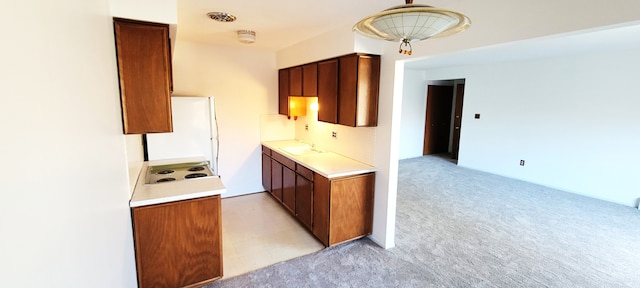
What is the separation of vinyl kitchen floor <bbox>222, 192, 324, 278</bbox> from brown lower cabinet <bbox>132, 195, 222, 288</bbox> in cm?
35

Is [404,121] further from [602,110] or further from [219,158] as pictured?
[219,158]

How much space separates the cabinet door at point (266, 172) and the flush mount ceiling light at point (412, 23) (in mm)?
3444

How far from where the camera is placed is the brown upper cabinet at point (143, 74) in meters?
1.93

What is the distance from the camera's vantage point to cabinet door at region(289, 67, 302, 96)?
395 cm

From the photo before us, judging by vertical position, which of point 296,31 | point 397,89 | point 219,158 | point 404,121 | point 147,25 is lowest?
point 219,158

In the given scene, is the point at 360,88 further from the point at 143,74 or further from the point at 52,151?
the point at 52,151

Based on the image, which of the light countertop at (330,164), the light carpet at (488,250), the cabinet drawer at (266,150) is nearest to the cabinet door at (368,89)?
the light countertop at (330,164)

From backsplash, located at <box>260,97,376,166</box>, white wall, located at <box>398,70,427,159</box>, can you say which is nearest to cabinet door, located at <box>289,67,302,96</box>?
backsplash, located at <box>260,97,376,166</box>

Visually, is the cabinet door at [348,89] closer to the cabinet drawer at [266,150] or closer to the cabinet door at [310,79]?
the cabinet door at [310,79]

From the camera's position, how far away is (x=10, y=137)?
47 cm

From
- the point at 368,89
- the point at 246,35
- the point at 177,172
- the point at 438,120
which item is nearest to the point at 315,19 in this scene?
the point at 368,89

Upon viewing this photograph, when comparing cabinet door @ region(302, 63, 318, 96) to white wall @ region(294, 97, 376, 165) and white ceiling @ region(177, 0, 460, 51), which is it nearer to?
white ceiling @ region(177, 0, 460, 51)

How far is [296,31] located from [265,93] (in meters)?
1.63

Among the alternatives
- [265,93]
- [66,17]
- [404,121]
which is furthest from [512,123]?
[66,17]
